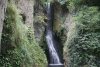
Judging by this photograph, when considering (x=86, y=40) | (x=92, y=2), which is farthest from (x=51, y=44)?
(x=86, y=40)

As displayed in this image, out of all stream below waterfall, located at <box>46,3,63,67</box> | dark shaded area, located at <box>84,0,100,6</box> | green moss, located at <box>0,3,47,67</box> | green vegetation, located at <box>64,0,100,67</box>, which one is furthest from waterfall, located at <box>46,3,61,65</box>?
green moss, located at <box>0,3,47,67</box>

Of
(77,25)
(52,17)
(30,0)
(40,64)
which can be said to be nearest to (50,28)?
(52,17)

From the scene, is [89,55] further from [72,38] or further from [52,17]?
[52,17]

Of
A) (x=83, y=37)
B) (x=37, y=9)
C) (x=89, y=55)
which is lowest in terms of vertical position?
(x=89, y=55)

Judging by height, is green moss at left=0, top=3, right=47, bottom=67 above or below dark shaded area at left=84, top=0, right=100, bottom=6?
below

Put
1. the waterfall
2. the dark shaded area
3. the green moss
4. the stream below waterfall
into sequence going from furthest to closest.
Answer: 1. the waterfall
2. the stream below waterfall
3. the dark shaded area
4. the green moss

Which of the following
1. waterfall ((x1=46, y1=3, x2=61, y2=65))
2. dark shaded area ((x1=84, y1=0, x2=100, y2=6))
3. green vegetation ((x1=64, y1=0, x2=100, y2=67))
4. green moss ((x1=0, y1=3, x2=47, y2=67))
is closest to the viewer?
green moss ((x1=0, y1=3, x2=47, y2=67))

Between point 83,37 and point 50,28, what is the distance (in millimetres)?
9846

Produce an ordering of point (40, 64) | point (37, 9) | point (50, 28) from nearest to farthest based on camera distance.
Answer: point (40, 64)
point (37, 9)
point (50, 28)

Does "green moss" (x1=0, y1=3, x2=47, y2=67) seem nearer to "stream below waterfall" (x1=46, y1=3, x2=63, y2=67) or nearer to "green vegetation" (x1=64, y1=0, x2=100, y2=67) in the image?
"green vegetation" (x1=64, y1=0, x2=100, y2=67)

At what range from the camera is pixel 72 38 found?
37.5 ft

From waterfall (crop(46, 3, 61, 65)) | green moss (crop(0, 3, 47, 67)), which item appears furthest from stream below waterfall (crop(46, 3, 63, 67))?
green moss (crop(0, 3, 47, 67))

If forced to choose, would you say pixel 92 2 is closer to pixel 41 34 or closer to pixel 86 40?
pixel 86 40

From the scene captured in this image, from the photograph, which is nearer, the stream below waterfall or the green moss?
the green moss
